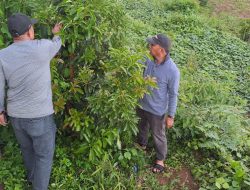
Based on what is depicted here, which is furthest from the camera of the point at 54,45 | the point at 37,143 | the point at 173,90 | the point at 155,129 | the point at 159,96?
the point at 155,129

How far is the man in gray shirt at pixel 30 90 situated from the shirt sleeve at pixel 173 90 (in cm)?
160

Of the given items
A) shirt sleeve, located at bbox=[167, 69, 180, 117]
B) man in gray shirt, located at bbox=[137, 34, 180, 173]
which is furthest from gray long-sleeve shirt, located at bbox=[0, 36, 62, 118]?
shirt sleeve, located at bbox=[167, 69, 180, 117]

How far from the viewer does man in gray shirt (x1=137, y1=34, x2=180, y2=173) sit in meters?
4.59

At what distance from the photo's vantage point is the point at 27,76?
3.56m

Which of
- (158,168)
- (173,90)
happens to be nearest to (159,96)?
(173,90)

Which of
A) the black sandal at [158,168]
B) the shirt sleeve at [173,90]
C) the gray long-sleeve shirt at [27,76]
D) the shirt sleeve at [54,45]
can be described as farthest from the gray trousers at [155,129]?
the shirt sleeve at [54,45]

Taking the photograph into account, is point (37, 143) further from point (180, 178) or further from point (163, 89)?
point (180, 178)

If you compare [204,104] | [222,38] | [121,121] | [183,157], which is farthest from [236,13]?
[121,121]

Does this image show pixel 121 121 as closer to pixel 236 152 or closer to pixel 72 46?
pixel 72 46

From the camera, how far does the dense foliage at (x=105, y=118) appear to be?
13.4ft

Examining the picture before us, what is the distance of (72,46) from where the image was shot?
13.1 feet

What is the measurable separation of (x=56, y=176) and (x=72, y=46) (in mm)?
1673

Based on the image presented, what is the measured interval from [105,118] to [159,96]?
2.80ft

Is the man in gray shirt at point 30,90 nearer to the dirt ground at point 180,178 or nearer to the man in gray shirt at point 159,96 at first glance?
the man in gray shirt at point 159,96
